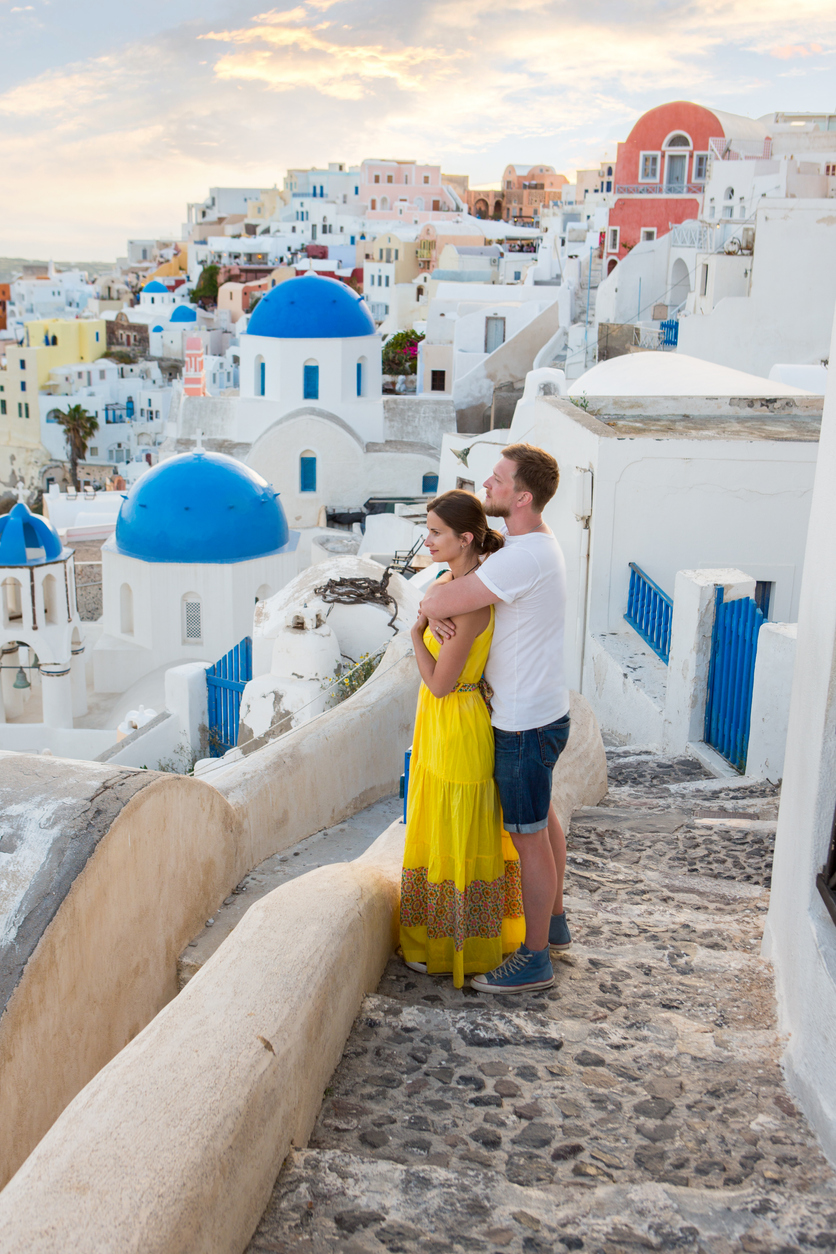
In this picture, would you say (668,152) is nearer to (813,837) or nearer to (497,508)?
(497,508)

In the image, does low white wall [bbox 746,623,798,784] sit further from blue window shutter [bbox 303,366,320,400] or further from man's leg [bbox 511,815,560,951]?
blue window shutter [bbox 303,366,320,400]

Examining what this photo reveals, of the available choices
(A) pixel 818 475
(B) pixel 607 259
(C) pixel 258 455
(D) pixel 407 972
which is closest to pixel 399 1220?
(D) pixel 407 972

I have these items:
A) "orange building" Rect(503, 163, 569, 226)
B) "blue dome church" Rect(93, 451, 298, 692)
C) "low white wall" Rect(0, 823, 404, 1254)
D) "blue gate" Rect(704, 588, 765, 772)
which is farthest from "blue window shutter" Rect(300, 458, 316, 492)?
"orange building" Rect(503, 163, 569, 226)

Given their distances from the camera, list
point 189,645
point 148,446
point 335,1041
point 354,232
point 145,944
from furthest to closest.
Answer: point 354,232 < point 148,446 < point 189,645 < point 145,944 < point 335,1041

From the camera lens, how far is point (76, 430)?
4966 cm

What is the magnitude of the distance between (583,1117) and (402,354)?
37.0m

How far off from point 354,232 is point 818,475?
227 feet

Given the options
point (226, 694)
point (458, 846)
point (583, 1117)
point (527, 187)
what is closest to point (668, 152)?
point (226, 694)

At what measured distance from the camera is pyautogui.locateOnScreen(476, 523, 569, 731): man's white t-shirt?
2.86 meters

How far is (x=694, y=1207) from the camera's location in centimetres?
205

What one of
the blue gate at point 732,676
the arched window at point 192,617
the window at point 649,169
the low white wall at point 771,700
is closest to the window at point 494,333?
the window at point 649,169

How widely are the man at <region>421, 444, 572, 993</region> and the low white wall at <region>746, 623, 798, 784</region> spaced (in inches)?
105

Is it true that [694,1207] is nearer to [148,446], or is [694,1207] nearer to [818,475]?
[818,475]

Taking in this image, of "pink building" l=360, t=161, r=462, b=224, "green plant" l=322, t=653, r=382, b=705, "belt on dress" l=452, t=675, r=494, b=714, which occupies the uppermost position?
"pink building" l=360, t=161, r=462, b=224
